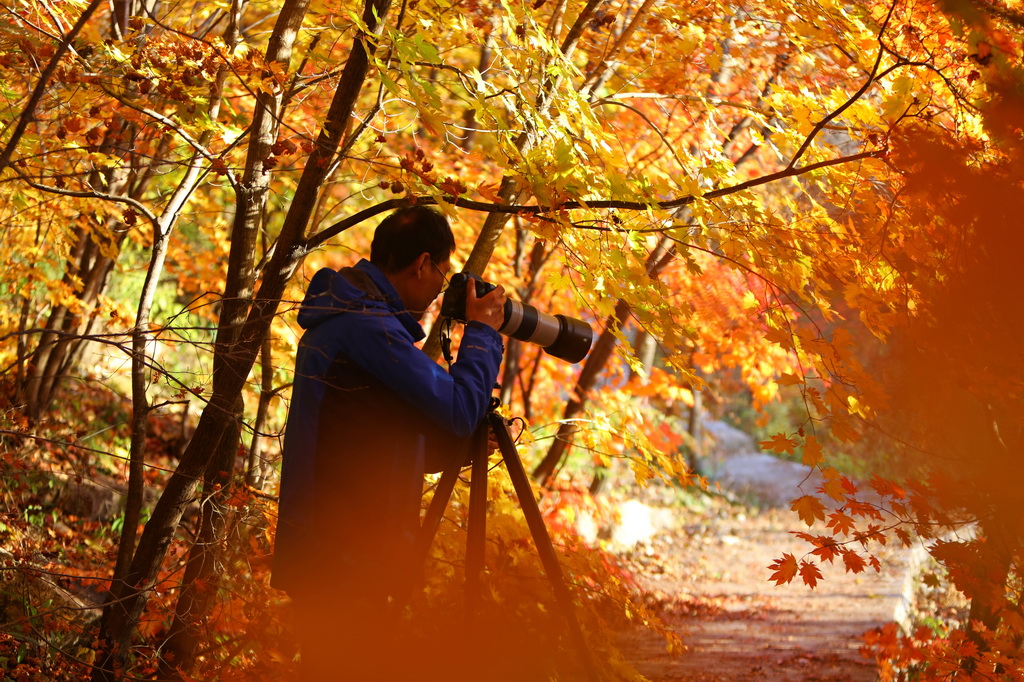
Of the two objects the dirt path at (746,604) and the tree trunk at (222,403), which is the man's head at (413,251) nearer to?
the tree trunk at (222,403)

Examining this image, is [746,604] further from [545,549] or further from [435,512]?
[435,512]

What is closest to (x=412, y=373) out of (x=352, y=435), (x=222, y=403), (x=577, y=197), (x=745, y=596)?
(x=352, y=435)

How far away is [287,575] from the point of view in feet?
6.26

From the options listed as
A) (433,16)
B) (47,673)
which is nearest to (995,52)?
(433,16)

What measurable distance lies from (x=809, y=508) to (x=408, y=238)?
1704 mm

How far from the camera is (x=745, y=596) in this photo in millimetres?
8250

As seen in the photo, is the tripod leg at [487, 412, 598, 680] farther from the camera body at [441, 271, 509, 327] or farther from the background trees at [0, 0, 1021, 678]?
the background trees at [0, 0, 1021, 678]

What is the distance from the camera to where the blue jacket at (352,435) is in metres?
1.85

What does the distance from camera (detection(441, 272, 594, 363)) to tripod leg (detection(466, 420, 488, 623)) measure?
0.36 m

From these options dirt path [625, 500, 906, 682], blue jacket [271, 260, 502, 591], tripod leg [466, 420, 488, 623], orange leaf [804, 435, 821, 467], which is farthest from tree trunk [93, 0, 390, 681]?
dirt path [625, 500, 906, 682]

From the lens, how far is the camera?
2.12 meters

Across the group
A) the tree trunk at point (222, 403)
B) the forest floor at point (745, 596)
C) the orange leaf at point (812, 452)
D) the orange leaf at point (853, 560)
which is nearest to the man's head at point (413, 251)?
the tree trunk at point (222, 403)

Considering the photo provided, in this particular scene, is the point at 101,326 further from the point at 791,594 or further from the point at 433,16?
the point at 791,594

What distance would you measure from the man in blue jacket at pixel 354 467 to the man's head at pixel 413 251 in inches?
4.6
